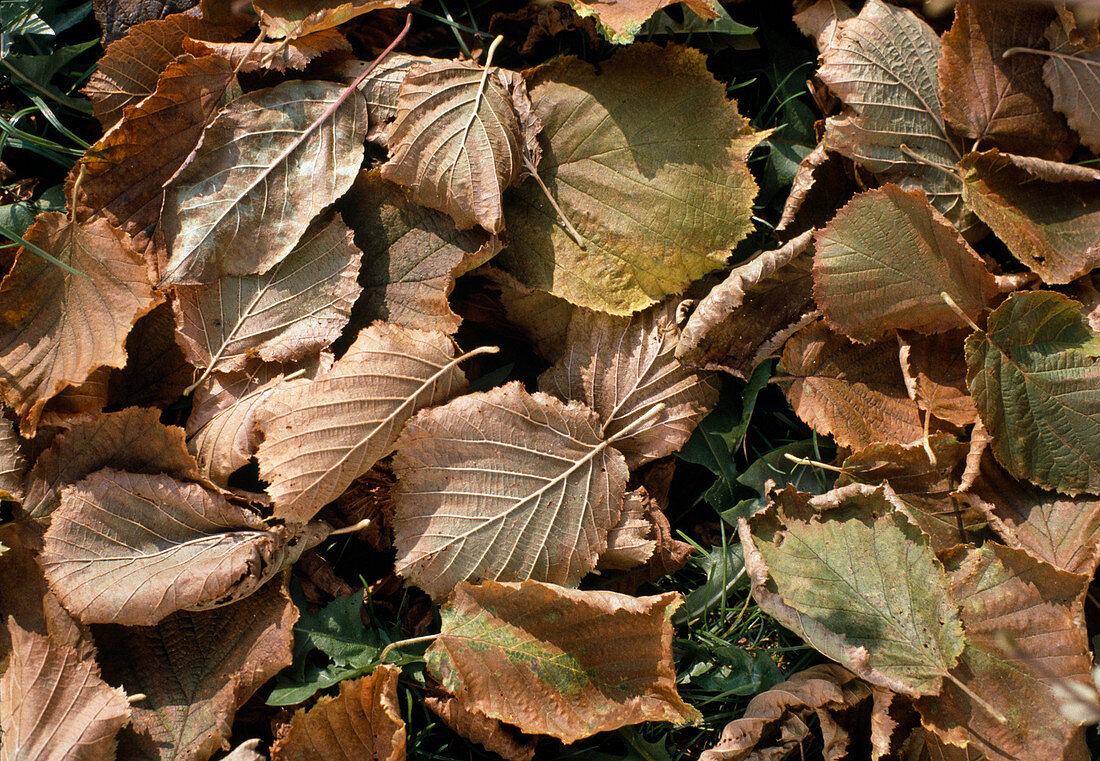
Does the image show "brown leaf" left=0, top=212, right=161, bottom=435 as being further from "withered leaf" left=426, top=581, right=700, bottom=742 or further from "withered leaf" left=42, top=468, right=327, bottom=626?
"withered leaf" left=426, top=581, right=700, bottom=742

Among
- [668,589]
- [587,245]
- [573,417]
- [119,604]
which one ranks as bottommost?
[668,589]

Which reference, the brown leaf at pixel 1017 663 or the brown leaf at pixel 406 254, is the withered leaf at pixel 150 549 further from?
the brown leaf at pixel 1017 663

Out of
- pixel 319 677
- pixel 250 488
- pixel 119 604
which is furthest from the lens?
pixel 250 488

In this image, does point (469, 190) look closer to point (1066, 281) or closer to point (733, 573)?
point (733, 573)

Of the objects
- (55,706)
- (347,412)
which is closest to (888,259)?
(347,412)

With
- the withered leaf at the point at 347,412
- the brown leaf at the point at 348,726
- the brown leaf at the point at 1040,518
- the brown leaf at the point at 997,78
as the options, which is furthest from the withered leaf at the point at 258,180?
the brown leaf at the point at 1040,518

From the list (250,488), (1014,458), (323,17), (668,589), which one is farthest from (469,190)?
(1014,458)
